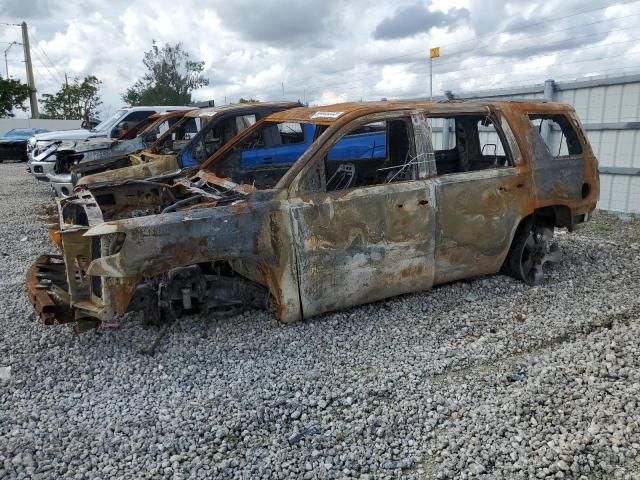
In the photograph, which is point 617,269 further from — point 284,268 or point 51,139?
point 51,139

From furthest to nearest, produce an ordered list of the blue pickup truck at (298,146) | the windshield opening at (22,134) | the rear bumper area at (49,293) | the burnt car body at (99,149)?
Answer: the windshield opening at (22,134) < the burnt car body at (99,149) < the blue pickup truck at (298,146) < the rear bumper area at (49,293)

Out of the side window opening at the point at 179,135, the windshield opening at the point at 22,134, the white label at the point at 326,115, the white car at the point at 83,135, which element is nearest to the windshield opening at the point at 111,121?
the white car at the point at 83,135

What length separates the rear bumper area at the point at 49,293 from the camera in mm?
3811

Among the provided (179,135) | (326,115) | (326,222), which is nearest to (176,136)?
(179,135)

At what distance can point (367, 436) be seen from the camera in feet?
9.87

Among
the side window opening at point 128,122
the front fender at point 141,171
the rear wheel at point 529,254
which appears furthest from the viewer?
the side window opening at point 128,122

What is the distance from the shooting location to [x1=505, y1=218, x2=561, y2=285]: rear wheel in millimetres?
5309

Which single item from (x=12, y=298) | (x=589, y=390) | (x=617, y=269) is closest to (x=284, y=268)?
(x=589, y=390)

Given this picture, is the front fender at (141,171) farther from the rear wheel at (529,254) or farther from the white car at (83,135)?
the rear wheel at (529,254)

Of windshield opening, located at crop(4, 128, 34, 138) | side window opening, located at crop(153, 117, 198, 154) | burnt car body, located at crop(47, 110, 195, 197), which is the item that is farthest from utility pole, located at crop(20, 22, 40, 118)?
side window opening, located at crop(153, 117, 198, 154)

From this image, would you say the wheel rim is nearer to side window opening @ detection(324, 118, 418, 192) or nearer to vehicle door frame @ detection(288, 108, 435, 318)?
vehicle door frame @ detection(288, 108, 435, 318)

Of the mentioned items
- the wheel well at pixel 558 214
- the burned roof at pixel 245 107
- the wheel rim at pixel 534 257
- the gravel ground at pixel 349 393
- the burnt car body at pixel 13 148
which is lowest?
the gravel ground at pixel 349 393

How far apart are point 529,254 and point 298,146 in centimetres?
292

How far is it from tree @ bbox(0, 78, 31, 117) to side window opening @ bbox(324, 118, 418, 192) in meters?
36.5
